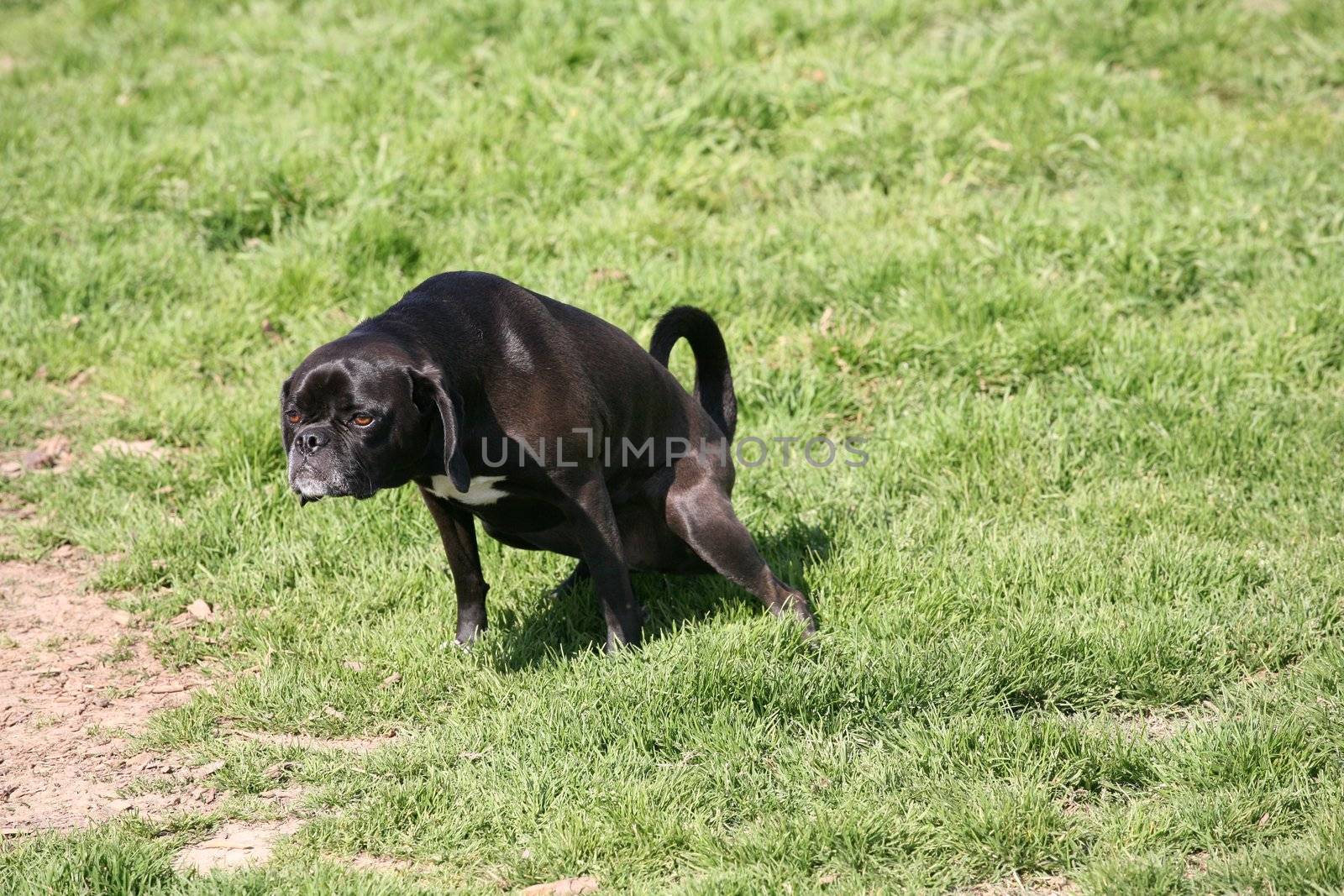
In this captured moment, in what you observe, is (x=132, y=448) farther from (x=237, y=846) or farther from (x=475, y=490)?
(x=237, y=846)

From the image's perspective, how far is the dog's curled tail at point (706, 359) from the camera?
506 centimetres

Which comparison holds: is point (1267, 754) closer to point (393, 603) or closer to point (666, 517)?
point (666, 517)

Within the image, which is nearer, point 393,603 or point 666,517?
point 666,517

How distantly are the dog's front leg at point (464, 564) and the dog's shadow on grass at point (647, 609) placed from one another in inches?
3.9

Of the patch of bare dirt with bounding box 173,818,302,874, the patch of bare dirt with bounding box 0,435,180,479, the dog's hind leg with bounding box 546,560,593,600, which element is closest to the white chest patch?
the dog's hind leg with bounding box 546,560,593,600

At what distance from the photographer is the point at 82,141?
8.30 m

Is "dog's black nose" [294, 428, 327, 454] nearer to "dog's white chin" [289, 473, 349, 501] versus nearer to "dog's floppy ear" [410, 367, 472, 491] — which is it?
"dog's white chin" [289, 473, 349, 501]

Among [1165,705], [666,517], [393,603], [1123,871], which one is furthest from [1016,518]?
[393,603]

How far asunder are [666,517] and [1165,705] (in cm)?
178

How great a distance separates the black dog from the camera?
399 cm

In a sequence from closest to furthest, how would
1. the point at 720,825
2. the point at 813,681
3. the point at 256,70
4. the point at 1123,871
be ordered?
the point at 1123,871, the point at 720,825, the point at 813,681, the point at 256,70

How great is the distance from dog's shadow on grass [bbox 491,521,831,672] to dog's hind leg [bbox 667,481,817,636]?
0.13 metres

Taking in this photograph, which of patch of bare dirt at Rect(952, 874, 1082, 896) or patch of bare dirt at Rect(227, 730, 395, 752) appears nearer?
patch of bare dirt at Rect(952, 874, 1082, 896)

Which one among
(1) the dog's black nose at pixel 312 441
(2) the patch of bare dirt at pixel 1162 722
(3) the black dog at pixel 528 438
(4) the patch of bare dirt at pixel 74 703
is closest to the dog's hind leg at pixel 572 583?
(3) the black dog at pixel 528 438
